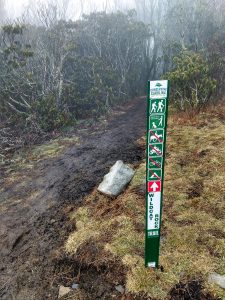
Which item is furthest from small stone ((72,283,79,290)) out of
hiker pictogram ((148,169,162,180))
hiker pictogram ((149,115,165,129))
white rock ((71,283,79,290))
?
hiker pictogram ((149,115,165,129))

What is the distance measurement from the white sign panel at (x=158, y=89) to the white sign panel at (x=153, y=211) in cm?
104

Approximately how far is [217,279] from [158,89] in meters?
2.27

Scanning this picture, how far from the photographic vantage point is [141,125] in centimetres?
938

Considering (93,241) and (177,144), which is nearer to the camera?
(93,241)

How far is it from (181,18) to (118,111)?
7.32 meters

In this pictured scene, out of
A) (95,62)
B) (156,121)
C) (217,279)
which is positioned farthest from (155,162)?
(95,62)

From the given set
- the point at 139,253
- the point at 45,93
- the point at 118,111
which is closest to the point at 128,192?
the point at 139,253

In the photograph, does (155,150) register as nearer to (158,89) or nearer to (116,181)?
(158,89)

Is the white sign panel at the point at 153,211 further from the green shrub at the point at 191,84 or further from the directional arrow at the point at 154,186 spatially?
the green shrub at the point at 191,84

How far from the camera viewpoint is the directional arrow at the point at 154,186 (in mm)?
3066

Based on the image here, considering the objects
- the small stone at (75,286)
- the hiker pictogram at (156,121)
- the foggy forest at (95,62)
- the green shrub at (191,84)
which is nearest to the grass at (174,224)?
the small stone at (75,286)

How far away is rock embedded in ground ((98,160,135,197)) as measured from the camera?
5.22 meters

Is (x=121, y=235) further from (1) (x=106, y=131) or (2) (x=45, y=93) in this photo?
(2) (x=45, y=93)

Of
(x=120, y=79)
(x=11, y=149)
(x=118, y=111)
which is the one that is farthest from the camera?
(x=120, y=79)
